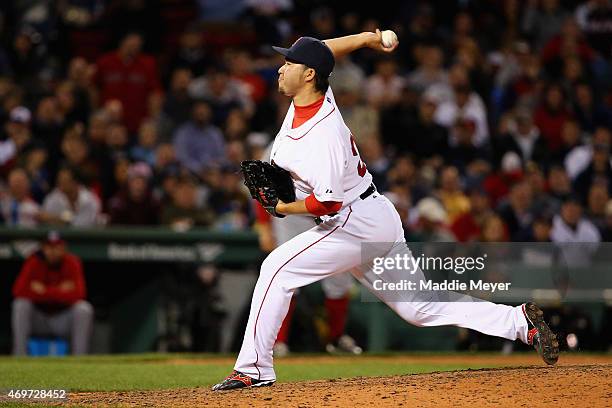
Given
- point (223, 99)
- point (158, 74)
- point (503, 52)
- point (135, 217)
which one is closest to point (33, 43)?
point (158, 74)

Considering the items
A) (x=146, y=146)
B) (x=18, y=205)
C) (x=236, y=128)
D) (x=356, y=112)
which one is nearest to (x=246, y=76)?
(x=236, y=128)

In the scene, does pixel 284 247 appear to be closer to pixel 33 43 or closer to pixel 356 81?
pixel 356 81

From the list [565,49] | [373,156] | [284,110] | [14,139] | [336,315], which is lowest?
[336,315]

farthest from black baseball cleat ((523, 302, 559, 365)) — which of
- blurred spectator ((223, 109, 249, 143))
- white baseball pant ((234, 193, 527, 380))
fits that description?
blurred spectator ((223, 109, 249, 143))

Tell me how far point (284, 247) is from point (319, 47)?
3.60 feet

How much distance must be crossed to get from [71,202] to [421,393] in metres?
6.15

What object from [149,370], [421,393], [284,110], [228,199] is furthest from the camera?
[284,110]

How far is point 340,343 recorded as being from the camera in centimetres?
992

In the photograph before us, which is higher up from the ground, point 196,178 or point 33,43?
point 33,43

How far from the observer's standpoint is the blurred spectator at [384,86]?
44.4 feet

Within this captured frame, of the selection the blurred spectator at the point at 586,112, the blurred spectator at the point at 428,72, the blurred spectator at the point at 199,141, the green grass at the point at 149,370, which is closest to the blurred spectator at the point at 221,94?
the blurred spectator at the point at 199,141

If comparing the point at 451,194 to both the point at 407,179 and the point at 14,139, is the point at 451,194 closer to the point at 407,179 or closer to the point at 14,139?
the point at 407,179

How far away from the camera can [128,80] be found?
13.2m

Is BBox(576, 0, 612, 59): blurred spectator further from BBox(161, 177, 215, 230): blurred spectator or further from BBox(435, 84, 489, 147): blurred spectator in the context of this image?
BBox(161, 177, 215, 230): blurred spectator
